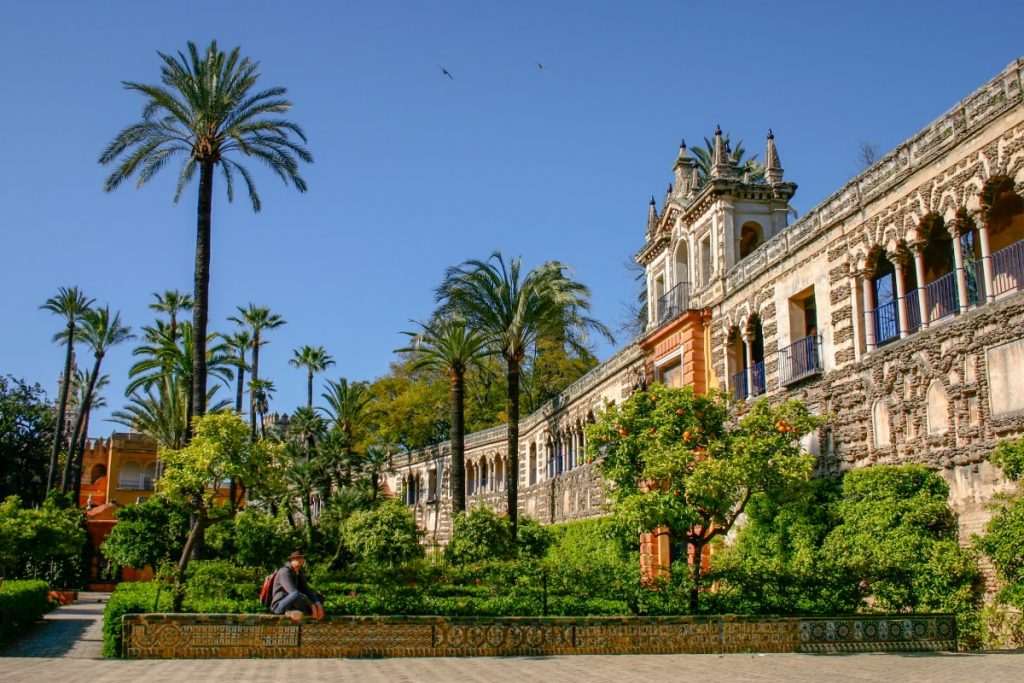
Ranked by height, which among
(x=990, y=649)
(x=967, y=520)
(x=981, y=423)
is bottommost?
(x=990, y=649)

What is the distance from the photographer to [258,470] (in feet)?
66.9

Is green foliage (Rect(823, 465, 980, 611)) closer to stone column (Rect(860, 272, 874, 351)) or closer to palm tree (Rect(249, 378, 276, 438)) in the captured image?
stone column (Rect(860, 272, 874, 351))

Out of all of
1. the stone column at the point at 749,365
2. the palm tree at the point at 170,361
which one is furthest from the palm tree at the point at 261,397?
the stone column at the point at 749,365

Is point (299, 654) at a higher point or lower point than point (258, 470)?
lower

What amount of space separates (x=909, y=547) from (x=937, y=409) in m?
2.60

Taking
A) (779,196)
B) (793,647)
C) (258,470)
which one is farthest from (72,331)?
(793,647)

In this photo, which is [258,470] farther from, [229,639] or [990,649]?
[990,649]

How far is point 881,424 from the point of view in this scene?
62.2 ft

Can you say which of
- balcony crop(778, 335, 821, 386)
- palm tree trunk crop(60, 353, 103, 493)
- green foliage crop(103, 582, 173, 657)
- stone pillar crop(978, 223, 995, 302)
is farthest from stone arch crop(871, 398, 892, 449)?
palm tree trunk crop(60, 353, 103, 493)

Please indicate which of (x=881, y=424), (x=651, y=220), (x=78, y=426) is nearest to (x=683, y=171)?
(x=651, y=220)

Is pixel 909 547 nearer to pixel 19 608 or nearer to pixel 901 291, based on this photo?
pixel 901 291

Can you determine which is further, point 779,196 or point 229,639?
point 779,196

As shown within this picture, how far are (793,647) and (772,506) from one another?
629 centimetres

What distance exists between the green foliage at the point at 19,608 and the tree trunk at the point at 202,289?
17.6ft
